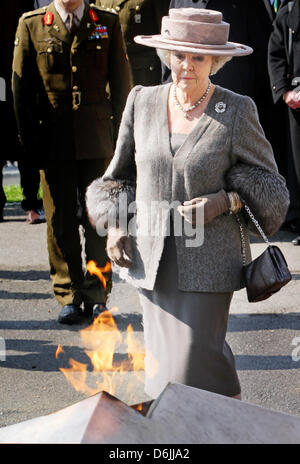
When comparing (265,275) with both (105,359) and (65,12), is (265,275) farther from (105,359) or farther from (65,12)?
(65,12)

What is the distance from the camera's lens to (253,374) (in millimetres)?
5281

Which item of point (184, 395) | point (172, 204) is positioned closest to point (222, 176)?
point (172, 204)

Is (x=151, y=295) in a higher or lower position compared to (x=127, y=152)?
lower

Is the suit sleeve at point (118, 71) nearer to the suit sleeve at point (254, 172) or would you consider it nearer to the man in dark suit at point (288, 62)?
the man in dark suit at point (288, 62)

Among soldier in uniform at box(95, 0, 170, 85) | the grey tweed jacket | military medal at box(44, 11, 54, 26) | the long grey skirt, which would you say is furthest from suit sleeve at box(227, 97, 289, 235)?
soldier in uniform at box(95, 0, 170, 85)

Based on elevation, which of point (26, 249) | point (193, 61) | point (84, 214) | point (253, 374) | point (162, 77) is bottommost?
point (26, 249)

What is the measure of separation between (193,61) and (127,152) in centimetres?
53

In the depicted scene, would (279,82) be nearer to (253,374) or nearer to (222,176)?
(253,374)

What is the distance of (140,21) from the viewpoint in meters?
7.61

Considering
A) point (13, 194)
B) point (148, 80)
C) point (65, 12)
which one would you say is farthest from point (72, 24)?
point (13, 194)

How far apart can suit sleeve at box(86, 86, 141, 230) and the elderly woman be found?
9 cm

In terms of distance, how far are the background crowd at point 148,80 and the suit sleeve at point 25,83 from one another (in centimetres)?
6

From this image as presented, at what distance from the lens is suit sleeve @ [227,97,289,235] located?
12.2ft

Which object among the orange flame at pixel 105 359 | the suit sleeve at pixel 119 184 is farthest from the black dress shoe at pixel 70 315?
the suit sleeve at pixel 119 184
